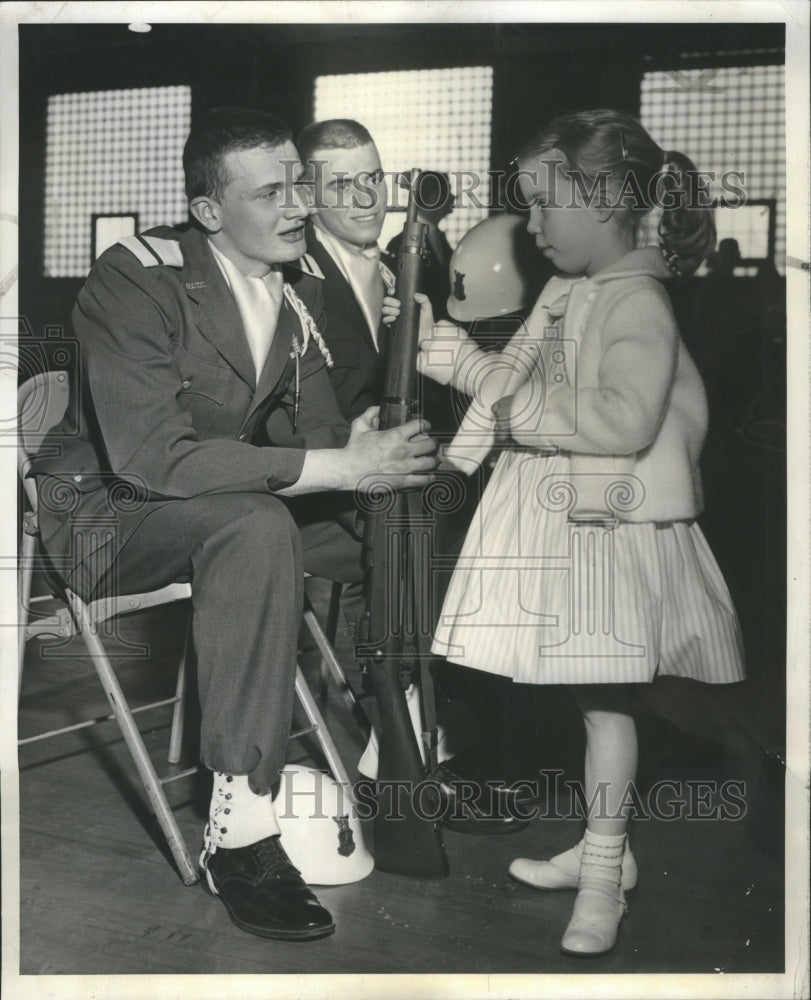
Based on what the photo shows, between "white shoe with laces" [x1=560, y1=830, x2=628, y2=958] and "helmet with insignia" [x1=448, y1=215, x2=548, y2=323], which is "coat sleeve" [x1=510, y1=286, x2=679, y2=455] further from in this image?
"white shoe with laces" [x1=560, y1=830, x2=628, y2=958]

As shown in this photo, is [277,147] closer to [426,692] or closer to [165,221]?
[165,221]

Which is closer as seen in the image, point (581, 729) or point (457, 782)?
point (581, 729)

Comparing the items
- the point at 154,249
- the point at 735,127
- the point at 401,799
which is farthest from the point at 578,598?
the point at 154,249

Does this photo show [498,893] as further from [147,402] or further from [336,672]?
[147,402]

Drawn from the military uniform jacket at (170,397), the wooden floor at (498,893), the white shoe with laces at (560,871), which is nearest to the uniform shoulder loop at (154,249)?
the military uniform jacket at (170,397)

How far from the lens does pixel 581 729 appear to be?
7.20ft

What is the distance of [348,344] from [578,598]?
2.28 ft

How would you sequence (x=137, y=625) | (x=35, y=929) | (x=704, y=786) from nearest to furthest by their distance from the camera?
(x=35, y=929) < (x=704, y=786) < (x=137, y=625)

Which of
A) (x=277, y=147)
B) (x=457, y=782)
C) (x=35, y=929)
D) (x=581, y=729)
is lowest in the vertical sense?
(x=35, y=929)

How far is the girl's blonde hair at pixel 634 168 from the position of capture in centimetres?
214

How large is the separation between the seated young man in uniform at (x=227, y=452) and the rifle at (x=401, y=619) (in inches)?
3.0

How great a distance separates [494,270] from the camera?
7.37 ft

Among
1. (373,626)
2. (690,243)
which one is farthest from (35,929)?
(690,243)

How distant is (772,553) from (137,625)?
132 cm
